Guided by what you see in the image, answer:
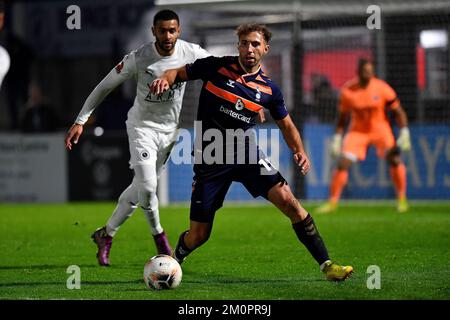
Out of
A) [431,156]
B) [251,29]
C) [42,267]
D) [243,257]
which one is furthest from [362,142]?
[251,29]

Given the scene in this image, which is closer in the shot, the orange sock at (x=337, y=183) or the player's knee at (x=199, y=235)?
the player's knee at (x=199, y=235)

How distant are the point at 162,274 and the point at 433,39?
484 inches

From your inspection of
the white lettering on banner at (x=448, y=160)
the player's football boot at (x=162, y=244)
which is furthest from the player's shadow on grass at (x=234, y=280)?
the white lettering on banner at (x=448, y=160)

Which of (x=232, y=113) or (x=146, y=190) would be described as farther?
(x=146, y=190)

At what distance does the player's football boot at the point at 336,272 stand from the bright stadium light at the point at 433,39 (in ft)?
37.8

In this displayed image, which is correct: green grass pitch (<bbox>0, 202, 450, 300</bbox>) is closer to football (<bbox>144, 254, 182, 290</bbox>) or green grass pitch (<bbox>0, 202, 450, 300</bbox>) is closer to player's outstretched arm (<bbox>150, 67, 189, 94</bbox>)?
football (<bbox>144, 254, 182, 290</bbox>)

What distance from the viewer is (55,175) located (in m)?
19.3

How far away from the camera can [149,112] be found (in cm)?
920

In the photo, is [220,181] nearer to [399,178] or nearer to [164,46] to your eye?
[164,46]

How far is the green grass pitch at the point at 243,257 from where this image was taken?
7473mm

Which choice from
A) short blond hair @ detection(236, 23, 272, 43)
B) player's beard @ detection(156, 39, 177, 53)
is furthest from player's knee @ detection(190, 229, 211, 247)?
player's beard @ detection(156, 39, 177, 53)

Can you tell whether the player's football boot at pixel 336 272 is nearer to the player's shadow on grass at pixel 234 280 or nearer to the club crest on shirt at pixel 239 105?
the player's shadow on grass at pixel 234 280

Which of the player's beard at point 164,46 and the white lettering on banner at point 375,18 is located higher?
the white lettering on banner at point 375,18

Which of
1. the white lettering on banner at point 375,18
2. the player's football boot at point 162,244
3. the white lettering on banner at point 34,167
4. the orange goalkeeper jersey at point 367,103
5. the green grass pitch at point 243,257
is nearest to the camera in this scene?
the green grass pitch at point 243,257
